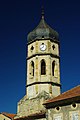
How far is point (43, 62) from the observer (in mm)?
36031

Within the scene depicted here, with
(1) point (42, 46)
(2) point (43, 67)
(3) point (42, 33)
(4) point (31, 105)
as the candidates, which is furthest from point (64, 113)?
(3) point (42, 33)

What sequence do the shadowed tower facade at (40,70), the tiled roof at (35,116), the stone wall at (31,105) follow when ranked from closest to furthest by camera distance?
the tiled roof at (35,116)
the stone wall at (31,105)
the shadowed tower facade at (40,70)

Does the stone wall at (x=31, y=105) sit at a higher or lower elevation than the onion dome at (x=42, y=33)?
lower

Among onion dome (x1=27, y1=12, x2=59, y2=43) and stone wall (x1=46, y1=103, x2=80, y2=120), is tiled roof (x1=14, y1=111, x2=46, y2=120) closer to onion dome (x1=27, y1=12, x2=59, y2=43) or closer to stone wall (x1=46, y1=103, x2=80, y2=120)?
stone wall (x1=46, y1=103, x2=80, y2=120)

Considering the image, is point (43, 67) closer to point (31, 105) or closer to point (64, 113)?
point (31, 105)

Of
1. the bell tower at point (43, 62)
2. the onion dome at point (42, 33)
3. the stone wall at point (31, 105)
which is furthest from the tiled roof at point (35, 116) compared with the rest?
the onion dome at point (42, 33)

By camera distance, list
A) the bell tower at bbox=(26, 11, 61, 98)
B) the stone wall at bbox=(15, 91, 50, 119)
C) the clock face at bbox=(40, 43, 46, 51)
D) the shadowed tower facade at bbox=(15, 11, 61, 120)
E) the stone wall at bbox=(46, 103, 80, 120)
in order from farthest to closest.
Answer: the clock face at bbox=(40, 43, 46, 51), the bell tower at bbox=(26, 11, 61, 98), the shadowed tower facade at bbox=(15, 11, 61, 120), the stone wall at bbox=(15, 91, 50, 119), the stone wall at bbox=(46, 103, 80, 120)

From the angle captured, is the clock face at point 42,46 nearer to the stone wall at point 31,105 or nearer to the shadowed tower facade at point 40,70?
the shadowed tower facade at point 40,70

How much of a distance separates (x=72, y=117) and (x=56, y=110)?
2.17 m

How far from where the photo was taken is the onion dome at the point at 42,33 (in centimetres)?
3669

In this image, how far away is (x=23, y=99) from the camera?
3653 centimetres

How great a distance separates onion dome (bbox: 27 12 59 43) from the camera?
36.7m

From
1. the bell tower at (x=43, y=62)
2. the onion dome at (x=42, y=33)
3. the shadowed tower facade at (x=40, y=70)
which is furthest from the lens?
the onion dome at (x=42, y=33)

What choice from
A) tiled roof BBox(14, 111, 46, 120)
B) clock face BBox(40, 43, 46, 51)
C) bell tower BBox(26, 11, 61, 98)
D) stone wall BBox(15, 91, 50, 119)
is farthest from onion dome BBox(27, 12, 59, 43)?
tiled roof BBox(14, 111, 46, 120)
